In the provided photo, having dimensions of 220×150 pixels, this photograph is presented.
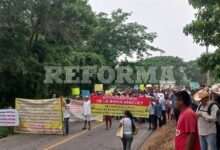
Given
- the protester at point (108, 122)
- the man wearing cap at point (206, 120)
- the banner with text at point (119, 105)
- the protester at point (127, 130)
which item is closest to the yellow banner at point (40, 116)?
the banner with text at point (119, 105)

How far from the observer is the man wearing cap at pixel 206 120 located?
964 centimetres

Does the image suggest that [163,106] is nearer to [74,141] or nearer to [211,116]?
[74,141]

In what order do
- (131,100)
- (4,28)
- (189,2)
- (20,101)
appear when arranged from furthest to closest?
(4,28), (20,101), (131,100), (189,2)

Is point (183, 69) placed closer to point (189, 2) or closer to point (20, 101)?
point (20, 101)

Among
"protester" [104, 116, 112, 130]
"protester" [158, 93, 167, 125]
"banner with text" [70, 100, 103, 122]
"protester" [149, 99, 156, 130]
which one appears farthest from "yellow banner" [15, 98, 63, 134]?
"banner with text" [70, 100, 103, 122]

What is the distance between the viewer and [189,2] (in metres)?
13.2

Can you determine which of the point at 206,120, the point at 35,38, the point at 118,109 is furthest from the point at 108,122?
the point at 206,120

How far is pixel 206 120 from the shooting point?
384 inches

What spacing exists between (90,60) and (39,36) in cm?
1542

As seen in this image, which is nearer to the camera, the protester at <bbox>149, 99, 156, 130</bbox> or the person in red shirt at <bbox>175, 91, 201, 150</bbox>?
the person in red shirt at <bbox>175, 91, 201, 150</bbox>

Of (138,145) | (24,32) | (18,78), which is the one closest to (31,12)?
(24,32)

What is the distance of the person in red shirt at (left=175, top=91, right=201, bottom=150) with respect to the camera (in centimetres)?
659

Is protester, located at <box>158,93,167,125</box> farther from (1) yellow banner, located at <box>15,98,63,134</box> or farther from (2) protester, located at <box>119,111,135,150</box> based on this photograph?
(2) protester, located at <box>119,111,135,150</box>

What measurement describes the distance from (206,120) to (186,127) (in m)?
3.26
